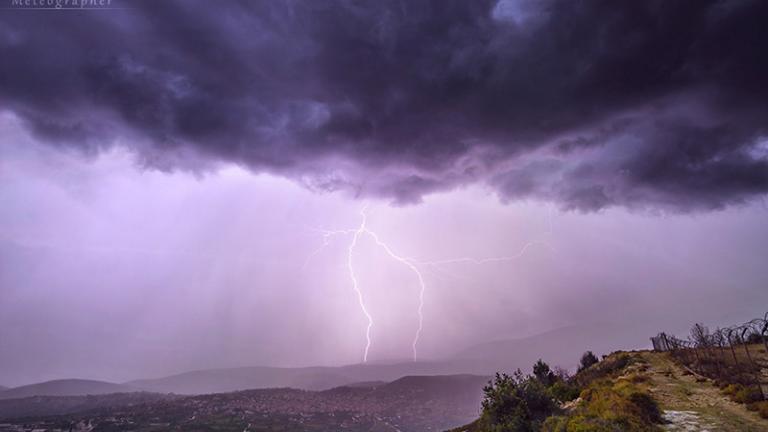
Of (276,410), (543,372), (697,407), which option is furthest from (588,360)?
(276,410)

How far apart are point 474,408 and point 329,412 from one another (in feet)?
205

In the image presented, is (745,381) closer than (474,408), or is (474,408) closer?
(745,381)

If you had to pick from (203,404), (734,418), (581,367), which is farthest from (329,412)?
(734,418)

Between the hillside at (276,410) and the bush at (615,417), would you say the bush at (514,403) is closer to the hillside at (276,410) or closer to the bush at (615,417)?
the bush at (615,417)

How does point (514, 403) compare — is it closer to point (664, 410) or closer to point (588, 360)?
point (664, 410)

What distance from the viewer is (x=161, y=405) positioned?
113 m

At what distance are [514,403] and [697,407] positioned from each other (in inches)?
336

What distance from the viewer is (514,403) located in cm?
2141

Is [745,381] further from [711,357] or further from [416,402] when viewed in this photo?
[416,402]

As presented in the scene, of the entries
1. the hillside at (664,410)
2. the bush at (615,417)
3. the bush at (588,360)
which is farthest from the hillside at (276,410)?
the bush at (615,417)

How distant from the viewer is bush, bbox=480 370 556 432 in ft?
67.7

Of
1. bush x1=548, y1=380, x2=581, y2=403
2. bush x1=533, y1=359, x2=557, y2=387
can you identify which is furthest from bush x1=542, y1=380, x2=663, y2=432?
bush x1=533, y1=359, x2=557, y2=387

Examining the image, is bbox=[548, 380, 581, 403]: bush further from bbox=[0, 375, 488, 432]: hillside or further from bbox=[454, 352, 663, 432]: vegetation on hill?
bbox=[0, 375, 488, 432]: hillside

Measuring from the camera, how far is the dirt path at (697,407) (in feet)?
50.5
